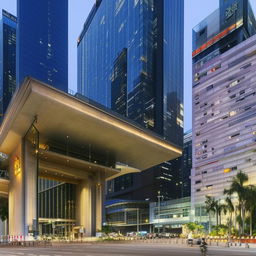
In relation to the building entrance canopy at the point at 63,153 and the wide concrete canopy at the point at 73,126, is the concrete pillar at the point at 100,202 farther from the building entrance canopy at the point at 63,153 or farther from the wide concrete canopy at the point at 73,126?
the wide concrete canopy at the point at 73,126

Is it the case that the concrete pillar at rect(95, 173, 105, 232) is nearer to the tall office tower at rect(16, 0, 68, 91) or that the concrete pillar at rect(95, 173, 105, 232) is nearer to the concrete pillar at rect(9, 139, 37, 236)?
the concrete pillar at rect(9, 139, 37, 236)

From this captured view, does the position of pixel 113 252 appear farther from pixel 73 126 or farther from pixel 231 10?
pixel 231 10

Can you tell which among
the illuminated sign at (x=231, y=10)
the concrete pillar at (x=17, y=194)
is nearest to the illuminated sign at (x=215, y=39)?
the illuminated sign at (x=231, y=10)

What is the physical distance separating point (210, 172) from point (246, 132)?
21.5 metres

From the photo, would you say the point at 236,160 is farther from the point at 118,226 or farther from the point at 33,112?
the point at 33,112

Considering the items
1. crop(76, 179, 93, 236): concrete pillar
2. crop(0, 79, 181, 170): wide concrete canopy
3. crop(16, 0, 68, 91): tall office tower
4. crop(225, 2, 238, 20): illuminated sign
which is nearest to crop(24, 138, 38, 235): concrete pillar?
crop(0, 79, 181, 170): wide concrete canopy

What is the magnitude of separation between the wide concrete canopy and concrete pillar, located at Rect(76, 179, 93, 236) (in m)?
7.49

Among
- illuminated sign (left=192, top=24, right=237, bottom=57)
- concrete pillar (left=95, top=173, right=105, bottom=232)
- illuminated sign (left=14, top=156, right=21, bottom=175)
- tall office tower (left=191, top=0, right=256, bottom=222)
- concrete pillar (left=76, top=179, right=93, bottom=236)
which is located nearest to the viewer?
illuminated sign (left=14, top=156, right=21, bottom=175)

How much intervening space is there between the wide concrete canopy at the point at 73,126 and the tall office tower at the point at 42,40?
93.7m

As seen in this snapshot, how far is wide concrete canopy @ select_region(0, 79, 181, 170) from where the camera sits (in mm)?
43875

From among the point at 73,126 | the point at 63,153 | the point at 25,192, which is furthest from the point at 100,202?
the point at 73,126

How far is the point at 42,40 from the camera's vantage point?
175250 millimetres

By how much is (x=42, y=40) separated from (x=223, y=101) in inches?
3370

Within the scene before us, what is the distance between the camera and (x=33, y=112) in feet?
151
